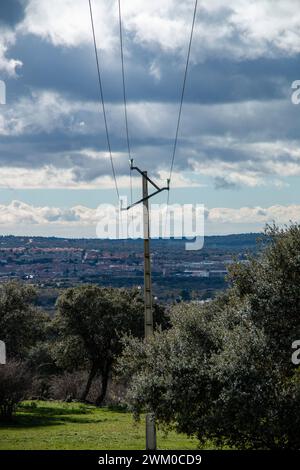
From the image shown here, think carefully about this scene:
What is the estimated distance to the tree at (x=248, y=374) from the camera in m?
A: 25.6

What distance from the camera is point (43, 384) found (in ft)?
260

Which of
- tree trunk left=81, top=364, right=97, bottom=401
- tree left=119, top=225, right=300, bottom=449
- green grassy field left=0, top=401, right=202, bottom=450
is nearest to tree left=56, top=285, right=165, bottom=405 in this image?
tree trunk left=81, top=364, right=97, bottom=401

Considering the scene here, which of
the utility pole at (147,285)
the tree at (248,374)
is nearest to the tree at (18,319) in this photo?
the utility pole at (147,285)

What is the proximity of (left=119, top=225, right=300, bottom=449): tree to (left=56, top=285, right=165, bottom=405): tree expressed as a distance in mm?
47165

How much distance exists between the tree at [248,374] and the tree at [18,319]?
123ft

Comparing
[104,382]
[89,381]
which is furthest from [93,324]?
[104,382]

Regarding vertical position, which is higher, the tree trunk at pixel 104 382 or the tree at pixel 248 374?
the tree at pixel 248 374

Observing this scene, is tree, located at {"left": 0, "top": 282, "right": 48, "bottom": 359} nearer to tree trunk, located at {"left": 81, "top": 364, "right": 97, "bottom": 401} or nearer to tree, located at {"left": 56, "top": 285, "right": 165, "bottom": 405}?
tree, located at {"left": 56, "top": 285, "right": 165, "bottom": 405}

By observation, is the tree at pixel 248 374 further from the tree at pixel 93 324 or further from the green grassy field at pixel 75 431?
the tree at pixel 93 324

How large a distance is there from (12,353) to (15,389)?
1423 cm

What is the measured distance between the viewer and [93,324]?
75.0 m

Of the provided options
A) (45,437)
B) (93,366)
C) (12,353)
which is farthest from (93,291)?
(45,437)

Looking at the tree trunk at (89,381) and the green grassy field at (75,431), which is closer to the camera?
the green grassy field at (75,431)

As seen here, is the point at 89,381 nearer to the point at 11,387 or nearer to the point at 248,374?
the point at 11,387
